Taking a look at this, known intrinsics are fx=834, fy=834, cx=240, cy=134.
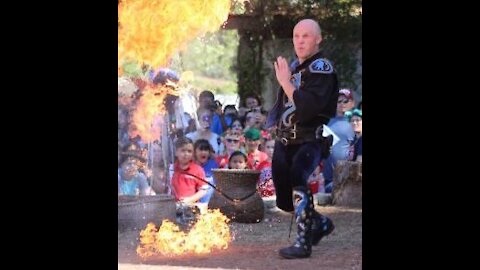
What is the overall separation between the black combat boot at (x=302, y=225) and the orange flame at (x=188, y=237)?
488mm

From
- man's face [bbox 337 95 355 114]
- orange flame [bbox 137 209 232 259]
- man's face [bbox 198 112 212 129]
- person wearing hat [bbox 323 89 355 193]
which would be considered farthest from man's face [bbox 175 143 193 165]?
man's face [bbox 337 95 355 114]

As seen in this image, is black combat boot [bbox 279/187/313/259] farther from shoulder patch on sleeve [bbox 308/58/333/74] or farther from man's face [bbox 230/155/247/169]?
shoulder patch on sleeve [bbox 308/58/333/74]

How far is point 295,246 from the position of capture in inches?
246

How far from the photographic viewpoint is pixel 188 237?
Answer: 6.36m

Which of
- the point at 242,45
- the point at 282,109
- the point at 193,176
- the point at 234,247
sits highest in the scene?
the point at 242,45

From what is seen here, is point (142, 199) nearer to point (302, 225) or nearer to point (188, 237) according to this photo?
point (188, 237)

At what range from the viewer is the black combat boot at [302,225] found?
623 cm

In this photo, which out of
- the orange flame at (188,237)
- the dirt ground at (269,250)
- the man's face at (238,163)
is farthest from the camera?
the man's face at (238,163)

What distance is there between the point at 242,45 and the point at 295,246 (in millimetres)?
1746

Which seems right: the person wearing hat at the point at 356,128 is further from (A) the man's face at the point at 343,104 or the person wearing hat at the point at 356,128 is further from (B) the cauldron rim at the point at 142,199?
(B) the cauldron rim at the point at 142,199

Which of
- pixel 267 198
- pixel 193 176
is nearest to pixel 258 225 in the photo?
pixel 267 198

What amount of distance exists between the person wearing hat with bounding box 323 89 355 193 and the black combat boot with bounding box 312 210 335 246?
0.69 feet

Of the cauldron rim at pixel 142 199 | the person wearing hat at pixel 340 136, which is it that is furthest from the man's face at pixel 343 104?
the cauldron rim at pixel 142 199

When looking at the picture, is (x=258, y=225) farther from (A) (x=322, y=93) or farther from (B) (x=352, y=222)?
(A) (x=322, y=93)
